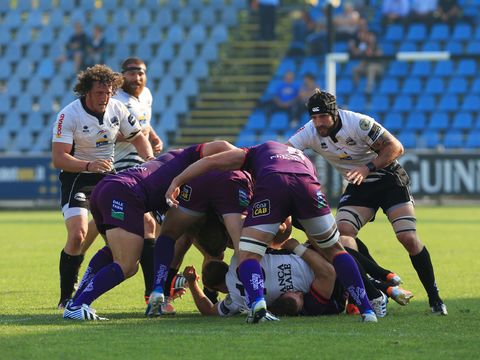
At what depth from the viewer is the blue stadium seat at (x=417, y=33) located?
31031 mm

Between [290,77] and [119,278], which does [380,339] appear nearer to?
[119,278]

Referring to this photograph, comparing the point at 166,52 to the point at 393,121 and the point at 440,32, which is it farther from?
the point at 440,32

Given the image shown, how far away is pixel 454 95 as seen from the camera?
30.2 metres

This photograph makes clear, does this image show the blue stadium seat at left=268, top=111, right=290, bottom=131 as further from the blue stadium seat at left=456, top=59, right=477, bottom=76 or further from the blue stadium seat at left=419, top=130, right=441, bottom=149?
the blue stadium seat at left=456, top=59, right=477, bottom=76

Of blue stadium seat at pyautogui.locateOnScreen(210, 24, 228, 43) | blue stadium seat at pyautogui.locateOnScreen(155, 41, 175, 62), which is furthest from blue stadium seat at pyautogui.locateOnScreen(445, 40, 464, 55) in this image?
blue stadium seat at pyautogui.locateOnScreen(155, 41, 175, 62)

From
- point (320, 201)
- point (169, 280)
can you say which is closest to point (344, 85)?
point (169, 280)

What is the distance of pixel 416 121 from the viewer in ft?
97.2

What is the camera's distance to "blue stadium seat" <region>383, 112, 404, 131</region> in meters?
29.4

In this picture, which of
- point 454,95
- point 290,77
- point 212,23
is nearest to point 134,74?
point 290,77

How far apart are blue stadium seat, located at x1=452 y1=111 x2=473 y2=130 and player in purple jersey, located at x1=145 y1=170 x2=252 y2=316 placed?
2148 centimetres

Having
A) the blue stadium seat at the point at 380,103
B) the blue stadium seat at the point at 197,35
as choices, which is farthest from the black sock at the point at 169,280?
the blue stadium seat at the point at 197,35

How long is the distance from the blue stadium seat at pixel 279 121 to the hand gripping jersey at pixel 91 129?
19.4 metres

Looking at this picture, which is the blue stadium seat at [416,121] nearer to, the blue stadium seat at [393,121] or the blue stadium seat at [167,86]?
the blue stadium seat at [393,121]

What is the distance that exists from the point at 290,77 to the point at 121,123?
19.2 meters
